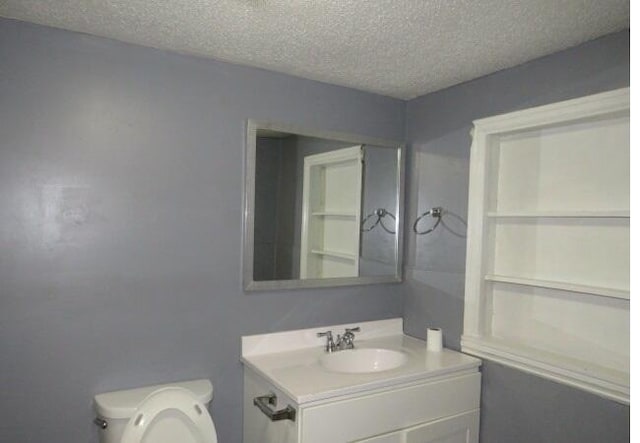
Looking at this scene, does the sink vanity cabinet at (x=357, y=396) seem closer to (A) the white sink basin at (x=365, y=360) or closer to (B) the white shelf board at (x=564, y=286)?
(A) the white sink basin at (x=365, y=360)

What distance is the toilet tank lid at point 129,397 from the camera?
1.62 meters

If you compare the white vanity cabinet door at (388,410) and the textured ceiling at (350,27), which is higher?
the textured ceiling at (350,27)

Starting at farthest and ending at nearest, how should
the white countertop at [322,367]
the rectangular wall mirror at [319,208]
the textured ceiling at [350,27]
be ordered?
the rectangular wall mirror at [319,208] < the white countertop at [322,367] < the textured ceiling at [350,27]

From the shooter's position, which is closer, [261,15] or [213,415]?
[261,15]

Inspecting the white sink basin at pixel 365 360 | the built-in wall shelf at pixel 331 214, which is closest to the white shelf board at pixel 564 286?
the white sink basin at pixel 365 360

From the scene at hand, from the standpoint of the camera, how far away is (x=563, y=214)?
69.1 inches

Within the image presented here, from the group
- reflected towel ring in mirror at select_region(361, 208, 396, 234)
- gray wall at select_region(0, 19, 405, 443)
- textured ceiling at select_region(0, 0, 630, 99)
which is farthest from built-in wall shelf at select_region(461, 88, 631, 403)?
gray wall at select_region(0, 19, 405, 443)

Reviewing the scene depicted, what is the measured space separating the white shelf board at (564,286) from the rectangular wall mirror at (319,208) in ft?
2.16

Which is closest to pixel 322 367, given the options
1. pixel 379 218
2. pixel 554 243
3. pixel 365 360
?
pixel 365 360

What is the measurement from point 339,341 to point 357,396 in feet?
1.78

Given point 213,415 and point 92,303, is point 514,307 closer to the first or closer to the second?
point 213,415
